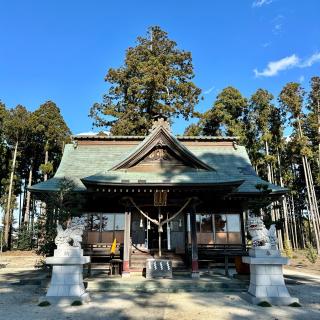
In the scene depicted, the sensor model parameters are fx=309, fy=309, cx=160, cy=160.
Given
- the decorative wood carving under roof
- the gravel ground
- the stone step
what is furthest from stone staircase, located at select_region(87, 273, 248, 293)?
the decorative wood carving under roof

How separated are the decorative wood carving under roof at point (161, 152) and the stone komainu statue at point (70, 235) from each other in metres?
4.66

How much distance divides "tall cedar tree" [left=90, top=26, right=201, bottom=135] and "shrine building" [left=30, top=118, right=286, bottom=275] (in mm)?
13217

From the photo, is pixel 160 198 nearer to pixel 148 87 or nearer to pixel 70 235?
pixel 70 235

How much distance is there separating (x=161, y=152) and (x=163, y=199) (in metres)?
2.67

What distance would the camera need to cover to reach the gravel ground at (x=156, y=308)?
7.32 m

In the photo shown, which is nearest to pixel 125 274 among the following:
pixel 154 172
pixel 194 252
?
pixel 194 252

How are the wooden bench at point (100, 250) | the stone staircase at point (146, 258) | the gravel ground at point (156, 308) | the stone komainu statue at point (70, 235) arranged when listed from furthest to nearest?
the wooden bench at point (100, 250) < the stone staircase at point (146, 258) < the stone komainu statue at point (70, 235) < the gravel ground at point (156, 308)

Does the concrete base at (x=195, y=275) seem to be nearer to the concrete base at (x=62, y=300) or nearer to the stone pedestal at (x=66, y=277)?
the stone pedestal at (x=66, y=277)

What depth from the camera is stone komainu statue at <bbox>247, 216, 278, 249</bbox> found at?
913 centimetres

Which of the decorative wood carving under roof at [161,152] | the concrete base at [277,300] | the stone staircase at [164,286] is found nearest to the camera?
the concrete base at [277,300]

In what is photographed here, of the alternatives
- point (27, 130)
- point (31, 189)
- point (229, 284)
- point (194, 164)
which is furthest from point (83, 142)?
point (27, 130)

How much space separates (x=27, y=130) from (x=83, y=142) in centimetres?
1585

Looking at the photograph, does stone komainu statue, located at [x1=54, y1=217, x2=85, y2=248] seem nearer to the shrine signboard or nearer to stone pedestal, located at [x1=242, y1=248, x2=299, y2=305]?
the shrine signboard

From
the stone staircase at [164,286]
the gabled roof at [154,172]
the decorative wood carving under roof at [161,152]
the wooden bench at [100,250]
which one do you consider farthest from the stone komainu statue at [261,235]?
the wooden bench at [100,250]
